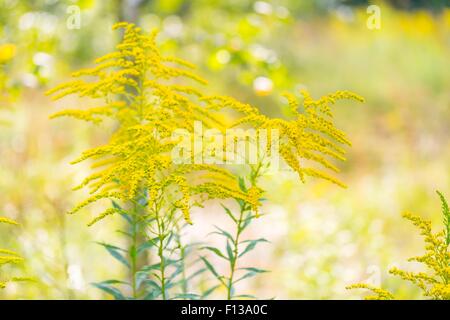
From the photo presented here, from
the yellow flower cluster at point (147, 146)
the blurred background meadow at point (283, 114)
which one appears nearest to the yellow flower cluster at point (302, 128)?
A: the yellow flower cluster at point (147, 146)

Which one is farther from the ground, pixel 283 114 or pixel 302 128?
pixel 283 114

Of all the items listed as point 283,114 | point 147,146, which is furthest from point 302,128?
point 283,114

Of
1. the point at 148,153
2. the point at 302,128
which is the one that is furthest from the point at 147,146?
the point at 302,128

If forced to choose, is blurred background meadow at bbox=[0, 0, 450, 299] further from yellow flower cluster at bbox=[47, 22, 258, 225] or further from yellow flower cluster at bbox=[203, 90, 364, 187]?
yellow flower cluster at bbox=[203, 90, 364, 187]

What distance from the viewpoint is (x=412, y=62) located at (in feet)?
28.2

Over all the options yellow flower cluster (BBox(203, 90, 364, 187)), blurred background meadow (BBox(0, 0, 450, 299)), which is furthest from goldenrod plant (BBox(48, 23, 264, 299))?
blurred background meadow (BBox(0, 0, 450, 299))

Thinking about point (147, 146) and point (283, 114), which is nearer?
point (147, 146)

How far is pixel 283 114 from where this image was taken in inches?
245

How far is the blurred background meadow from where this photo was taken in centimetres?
369

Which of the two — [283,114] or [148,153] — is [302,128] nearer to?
[148,153]

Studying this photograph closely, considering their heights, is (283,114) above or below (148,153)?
above

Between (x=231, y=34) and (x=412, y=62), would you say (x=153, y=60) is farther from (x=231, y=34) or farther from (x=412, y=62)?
(x=412, y=62)

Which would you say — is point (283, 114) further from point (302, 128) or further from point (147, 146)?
point (147, 146)
